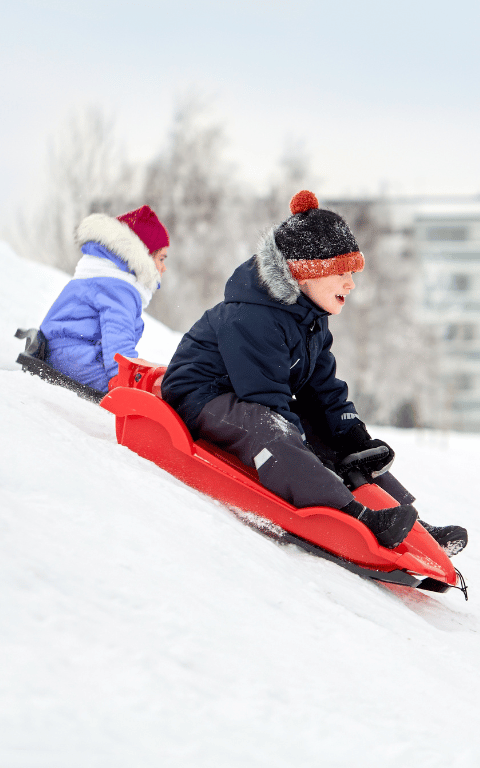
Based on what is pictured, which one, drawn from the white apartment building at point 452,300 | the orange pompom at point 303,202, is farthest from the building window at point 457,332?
the orange pompom at point 303,202

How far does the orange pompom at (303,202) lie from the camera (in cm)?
230

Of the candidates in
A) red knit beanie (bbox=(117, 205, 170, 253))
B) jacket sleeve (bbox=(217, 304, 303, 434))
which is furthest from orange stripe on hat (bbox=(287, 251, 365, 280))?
red knit beanie (bbox=(117, 205, 170, 253))

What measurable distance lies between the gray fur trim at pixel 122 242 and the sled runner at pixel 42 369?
0.57m

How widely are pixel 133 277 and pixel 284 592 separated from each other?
229cm

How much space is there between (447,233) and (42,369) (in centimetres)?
4799

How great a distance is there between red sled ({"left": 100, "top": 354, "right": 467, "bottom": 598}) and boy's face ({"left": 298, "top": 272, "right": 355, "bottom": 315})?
58 cm

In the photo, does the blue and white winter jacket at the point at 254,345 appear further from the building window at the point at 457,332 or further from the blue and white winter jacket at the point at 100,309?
the building window at the point at 457,332

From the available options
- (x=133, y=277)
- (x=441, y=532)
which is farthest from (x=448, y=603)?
(x=133, y=277)

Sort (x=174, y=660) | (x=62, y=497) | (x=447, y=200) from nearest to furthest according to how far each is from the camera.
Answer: (x=174, y=660) → (x=62, y=497) → (x=447, y=200)

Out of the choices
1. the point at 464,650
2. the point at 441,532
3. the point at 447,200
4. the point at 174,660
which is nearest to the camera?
the point at 174,660

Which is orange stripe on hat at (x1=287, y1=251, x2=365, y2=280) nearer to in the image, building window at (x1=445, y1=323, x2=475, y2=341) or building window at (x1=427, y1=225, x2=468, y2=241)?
building window at (x1=445, y1=323, x2=475, y2=341)

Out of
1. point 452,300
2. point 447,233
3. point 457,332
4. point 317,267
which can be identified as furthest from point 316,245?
point 447,233

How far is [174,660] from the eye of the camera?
3.46 ft

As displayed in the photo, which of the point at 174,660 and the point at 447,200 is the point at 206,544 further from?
the point at 447,200
